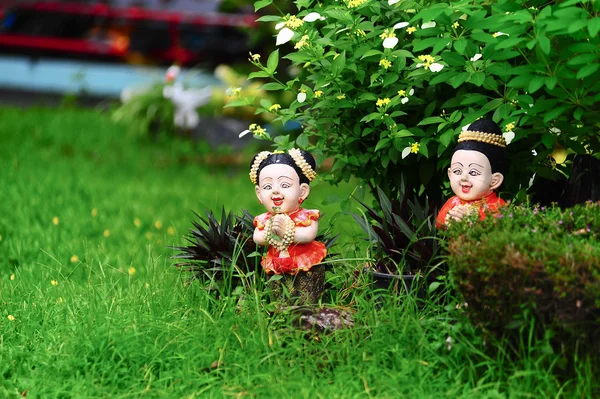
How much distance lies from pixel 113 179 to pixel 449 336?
552cm

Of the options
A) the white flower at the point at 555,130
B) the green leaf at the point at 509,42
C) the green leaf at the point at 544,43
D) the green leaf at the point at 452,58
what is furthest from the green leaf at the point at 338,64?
the white flower at the point at 555,130

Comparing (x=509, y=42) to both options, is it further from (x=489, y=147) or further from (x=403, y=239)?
(x=403, y=239)

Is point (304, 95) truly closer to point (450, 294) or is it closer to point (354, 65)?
point (354, 65)

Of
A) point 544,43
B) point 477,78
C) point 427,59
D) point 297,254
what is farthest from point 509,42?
point 297,254

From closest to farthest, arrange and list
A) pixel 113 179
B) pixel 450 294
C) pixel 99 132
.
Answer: pixel 450 294
pixel 113 179
pixel 99 132

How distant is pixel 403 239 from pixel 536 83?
36.3 inches

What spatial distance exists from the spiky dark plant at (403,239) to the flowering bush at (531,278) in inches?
18.1

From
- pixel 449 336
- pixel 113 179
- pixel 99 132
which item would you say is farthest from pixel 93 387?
pixel 99 132

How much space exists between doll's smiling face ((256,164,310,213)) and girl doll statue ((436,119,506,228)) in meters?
0.66

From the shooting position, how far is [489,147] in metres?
3.89

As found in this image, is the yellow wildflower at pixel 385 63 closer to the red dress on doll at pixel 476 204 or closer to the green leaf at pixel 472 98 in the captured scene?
the green leaf at pixel 472 98

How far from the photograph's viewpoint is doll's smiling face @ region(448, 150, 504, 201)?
152 inches

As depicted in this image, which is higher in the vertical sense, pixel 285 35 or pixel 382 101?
pixel 285 35

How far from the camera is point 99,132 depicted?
34.4ft
